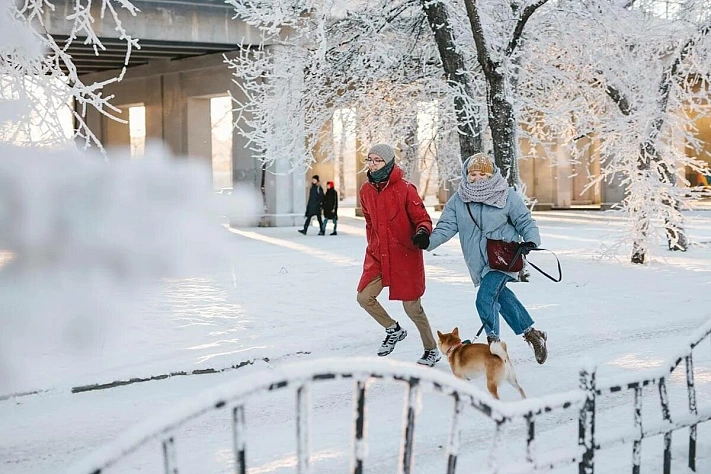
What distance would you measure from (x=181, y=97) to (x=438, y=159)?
10.9 metres

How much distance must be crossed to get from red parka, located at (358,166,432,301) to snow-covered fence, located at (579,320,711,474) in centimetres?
319

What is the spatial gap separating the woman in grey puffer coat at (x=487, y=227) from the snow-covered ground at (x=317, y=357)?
0.66m

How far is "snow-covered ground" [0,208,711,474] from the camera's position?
276 centimetres

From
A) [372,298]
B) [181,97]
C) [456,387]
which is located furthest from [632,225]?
[181,97]

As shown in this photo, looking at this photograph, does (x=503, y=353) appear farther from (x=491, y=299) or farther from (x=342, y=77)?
(x=342, y=77)

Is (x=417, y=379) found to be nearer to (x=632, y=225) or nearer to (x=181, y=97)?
(x=632, y=225)

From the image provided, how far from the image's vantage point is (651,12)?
52.1 ft

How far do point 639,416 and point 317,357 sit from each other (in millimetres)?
4957

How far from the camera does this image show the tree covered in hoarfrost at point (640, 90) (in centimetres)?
1515

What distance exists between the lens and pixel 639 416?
146 inches

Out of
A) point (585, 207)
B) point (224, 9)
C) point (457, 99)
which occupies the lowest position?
point (585, 207)

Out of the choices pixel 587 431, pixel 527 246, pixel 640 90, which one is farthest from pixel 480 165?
pixel 640 90

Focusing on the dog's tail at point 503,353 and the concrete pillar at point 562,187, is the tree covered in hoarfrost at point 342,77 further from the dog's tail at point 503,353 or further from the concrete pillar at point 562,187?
the concrete pillar at point 562,187

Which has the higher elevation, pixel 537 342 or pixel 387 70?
pixel 387 70
